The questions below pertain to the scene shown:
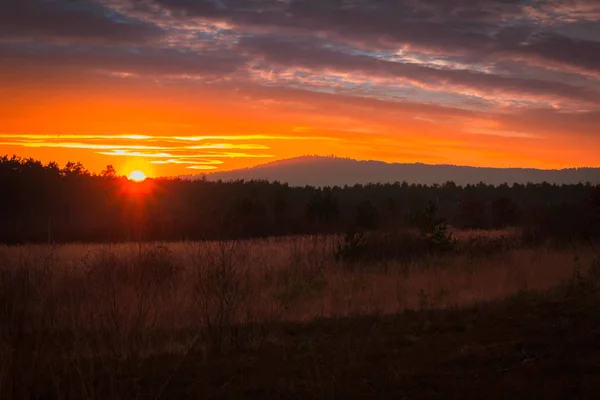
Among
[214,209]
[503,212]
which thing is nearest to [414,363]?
[503,212]

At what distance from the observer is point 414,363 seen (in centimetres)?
619

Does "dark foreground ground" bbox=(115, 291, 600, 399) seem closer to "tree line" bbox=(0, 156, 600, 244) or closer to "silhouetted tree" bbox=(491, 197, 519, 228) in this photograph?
→ "tree line" bbox=(0, 156, 600, 244)

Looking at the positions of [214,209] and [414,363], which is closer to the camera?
[414,363]

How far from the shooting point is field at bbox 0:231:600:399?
5.27m

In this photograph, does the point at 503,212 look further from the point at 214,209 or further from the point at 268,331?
the point at 268,331

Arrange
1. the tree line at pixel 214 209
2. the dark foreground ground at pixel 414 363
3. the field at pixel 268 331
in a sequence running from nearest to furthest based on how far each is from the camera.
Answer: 1. the dark foreground ground at pixel 414 363
2. the field at pixel 268 331
3. the tree line at pixel 214 209

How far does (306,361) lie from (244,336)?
1.40 metres

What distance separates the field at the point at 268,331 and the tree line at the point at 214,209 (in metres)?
1.31

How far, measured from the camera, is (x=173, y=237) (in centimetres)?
3394

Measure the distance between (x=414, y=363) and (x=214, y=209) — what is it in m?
51.1

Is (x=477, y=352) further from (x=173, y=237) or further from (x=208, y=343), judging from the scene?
(x=173, y=237)

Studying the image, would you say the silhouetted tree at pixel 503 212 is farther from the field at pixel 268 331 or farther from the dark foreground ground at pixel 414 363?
the dark foreground ground at pixel 414 363

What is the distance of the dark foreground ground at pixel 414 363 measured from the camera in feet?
16.9

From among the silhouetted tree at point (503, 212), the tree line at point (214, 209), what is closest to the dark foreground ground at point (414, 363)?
the tree line at point (214, 209)
